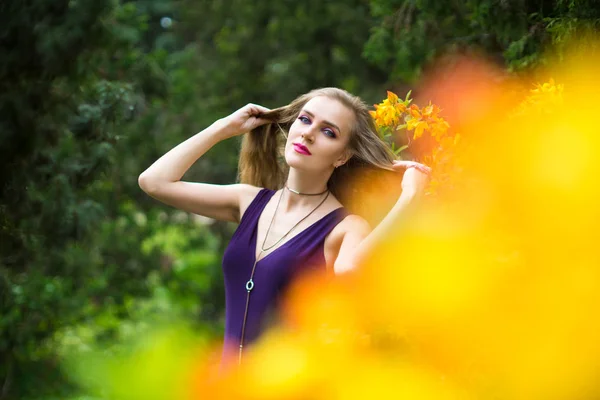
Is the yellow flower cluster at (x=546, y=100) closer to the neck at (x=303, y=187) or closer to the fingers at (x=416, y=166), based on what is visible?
the fingers at (x=416, y=166)

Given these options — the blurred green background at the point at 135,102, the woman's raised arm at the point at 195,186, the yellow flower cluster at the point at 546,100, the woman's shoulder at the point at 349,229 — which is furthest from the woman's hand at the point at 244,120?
the yellow flower cluster at the point at 546,100

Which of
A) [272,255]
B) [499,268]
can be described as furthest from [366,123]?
[499,268]

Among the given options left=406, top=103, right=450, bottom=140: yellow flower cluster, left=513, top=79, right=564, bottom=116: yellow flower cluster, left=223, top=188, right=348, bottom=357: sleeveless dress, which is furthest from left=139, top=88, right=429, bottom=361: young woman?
left=513, top=79, right=564, bottom=116: yellow flower cluster

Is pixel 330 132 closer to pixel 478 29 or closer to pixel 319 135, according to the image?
pixel 319 135

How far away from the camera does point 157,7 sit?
38.0 ft

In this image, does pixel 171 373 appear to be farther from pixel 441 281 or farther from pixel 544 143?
pixel 544 143

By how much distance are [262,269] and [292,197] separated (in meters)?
0.29

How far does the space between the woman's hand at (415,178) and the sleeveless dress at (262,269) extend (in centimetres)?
27

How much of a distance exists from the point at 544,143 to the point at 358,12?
6.72 m

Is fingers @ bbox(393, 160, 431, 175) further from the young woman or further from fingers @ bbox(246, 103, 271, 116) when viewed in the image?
fingers @ bbox(246, 103, 271, 116)

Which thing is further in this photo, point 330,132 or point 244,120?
point 244,120

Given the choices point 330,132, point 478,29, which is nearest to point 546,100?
point 330,132

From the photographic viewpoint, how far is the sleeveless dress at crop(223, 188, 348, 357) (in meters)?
2.54

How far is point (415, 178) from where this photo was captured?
2.49 metres
